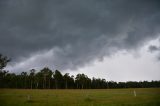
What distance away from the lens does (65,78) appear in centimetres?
17512

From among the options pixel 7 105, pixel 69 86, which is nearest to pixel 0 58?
pixel 7 105

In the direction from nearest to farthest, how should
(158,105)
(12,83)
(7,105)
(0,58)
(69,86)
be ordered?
1. (158,105)
2. (7,105)
3. (0,58)
4. (12,83)
5. (69,86)

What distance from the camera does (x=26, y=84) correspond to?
17362 centimetres

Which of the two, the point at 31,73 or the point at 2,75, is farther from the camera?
the point at 31,73

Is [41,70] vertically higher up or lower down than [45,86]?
higher up

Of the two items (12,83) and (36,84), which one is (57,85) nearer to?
(36,84)

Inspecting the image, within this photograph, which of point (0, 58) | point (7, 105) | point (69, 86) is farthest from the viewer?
point (69, 86)

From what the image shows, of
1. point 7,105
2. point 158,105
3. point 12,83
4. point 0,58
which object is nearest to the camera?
point 158,105

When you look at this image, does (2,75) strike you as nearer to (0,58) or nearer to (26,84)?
(0,58)

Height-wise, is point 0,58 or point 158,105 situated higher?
point 0,58

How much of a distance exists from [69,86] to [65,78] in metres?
9.69

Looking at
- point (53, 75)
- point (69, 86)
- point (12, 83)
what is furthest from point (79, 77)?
point (12, 83)

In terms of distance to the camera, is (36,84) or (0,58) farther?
(36,84)

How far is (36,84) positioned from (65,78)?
25.3 metres
